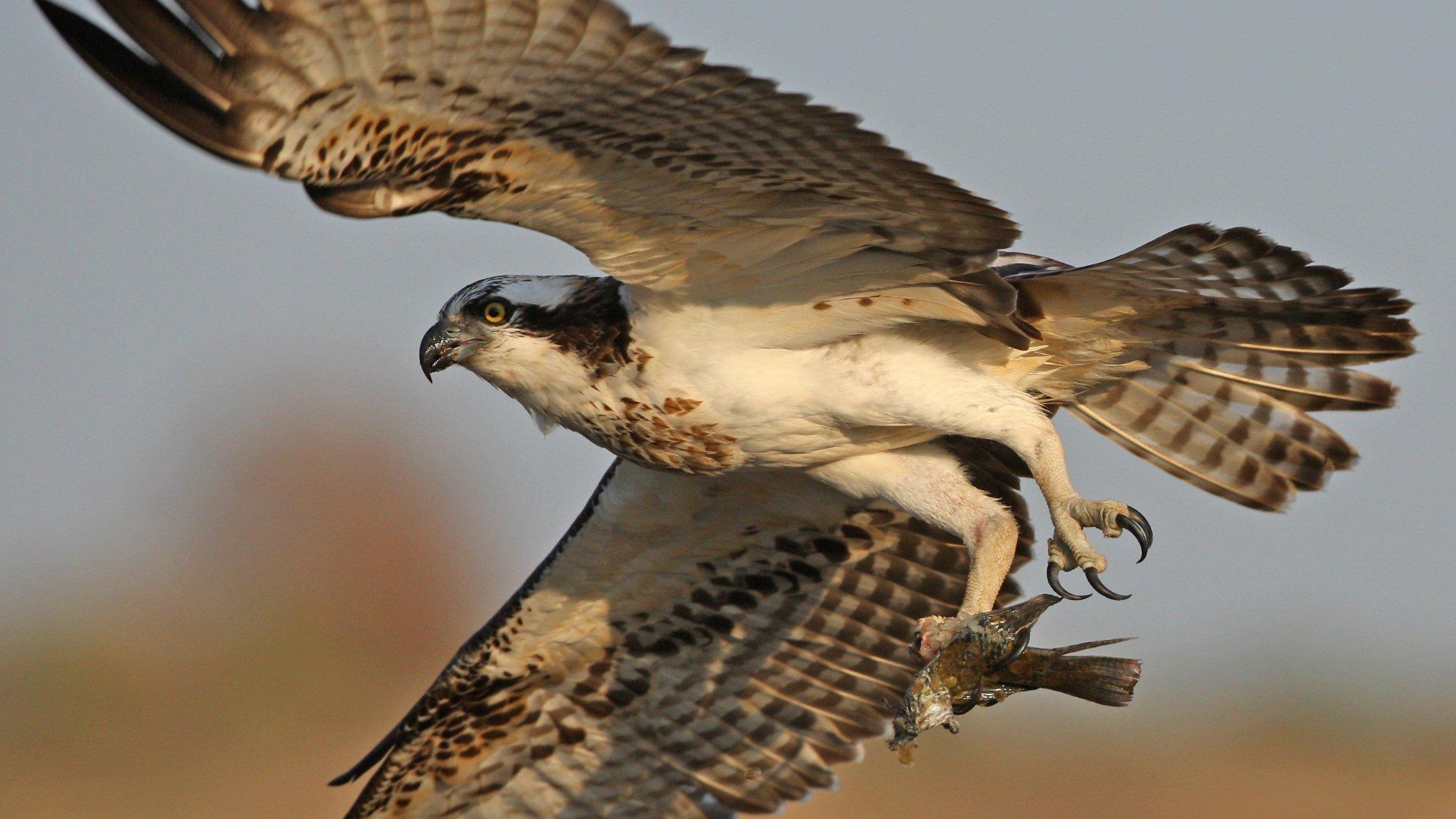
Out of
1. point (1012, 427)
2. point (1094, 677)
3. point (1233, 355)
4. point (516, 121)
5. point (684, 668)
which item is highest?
point (1233, 355)

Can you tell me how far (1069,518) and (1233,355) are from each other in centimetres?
108

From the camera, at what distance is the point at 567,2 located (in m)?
4.05

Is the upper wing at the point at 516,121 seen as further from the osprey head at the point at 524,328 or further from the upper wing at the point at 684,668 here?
the upper wing at the point at 684,668

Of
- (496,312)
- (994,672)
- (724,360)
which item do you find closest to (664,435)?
(724,360)

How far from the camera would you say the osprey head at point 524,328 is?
547cm

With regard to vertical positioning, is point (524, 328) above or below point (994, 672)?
above

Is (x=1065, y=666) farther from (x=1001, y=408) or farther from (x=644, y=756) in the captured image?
(x=644, y=756)

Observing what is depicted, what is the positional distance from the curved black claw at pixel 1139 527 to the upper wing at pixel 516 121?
107 cm

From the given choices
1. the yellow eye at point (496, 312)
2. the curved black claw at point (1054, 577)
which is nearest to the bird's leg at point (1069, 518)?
the curved black claw at point (1054, 577)

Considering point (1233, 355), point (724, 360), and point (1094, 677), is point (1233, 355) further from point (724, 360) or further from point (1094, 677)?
point (724, 360)

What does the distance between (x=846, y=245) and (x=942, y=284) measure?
0.40 m

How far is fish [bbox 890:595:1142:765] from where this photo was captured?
5094 mm

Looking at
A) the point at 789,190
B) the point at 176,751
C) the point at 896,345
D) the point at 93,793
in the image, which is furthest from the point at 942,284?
the point at 176,751

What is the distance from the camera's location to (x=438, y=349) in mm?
5617
